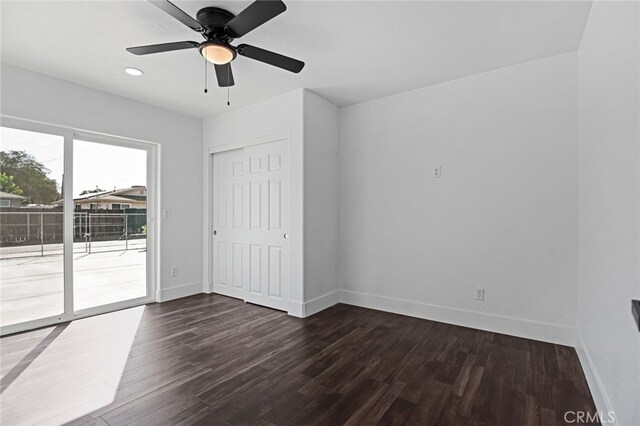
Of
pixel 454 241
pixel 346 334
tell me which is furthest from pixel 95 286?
pixel 454 241

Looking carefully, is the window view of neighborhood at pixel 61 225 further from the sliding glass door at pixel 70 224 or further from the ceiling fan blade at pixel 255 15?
the ceiling fan blade at pixel 255 15

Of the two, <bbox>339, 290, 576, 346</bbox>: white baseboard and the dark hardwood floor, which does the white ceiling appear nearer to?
<bbox>339, 290, 576, 346</bbox>: white baseboard

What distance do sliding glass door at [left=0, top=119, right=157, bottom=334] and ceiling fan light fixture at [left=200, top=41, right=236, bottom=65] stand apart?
7.52 ft

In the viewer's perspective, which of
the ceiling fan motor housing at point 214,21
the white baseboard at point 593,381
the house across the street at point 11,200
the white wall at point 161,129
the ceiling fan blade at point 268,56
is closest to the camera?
the white baseboard at point 593,381

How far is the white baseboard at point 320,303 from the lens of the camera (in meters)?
3.51

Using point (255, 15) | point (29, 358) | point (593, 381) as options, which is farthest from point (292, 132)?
point (593, 381)

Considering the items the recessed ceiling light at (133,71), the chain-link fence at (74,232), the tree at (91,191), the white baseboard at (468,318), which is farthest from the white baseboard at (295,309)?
the recessed ceiling light at (133,71)

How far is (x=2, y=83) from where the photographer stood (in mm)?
2869

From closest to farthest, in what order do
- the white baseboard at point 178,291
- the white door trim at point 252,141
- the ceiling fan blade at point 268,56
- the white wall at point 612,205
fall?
1. the white wall at point 612,205
2. the ceiling fan blade at point 268,56
3. the white door trim at point 252,141
4. the white baseboard at point 178,291

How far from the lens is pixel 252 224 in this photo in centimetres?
409

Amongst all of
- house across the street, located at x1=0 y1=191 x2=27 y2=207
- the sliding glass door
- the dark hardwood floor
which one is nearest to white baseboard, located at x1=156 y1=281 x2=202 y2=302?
the sliding glass door

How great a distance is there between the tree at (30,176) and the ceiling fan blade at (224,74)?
7.19 ft

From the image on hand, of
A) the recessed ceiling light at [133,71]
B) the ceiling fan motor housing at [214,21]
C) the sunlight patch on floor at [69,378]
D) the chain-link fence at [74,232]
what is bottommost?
the sunlight patch on floor at [69,378]

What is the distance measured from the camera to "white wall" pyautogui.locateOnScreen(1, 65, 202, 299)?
3.03 m
